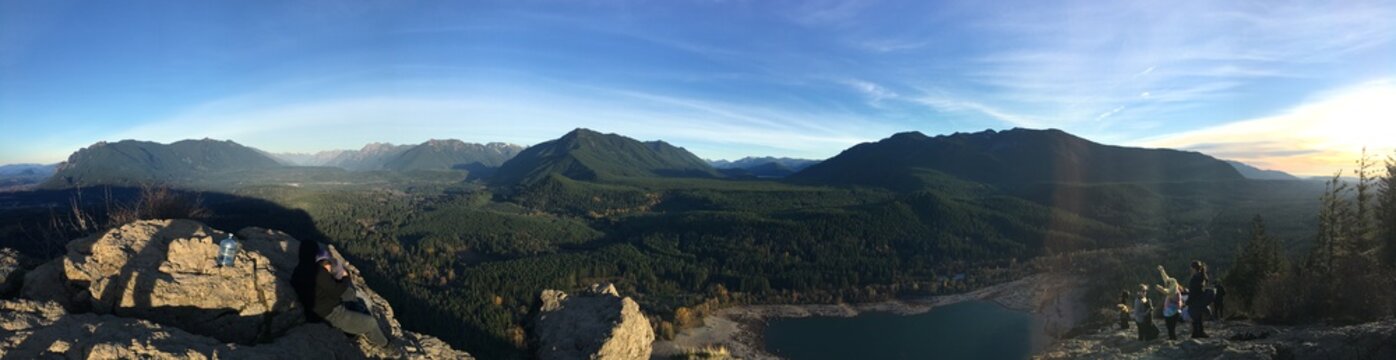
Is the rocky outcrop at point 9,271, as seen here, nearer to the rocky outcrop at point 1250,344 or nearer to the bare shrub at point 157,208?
the bare shrub at point 157,208

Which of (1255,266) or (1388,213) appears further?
(1255,266)

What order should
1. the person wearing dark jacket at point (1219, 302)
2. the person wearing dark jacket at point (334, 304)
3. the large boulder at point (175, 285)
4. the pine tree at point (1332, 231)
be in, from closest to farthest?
the large boulder at point (175, 285) → the person wearing dark jacket at point (334, 304) → the person wearing dark jacket at point (1219, 302) → the pine tree at point (1332, 231)

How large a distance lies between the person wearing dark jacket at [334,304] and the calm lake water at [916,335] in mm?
101714

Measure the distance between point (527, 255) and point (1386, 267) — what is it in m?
195

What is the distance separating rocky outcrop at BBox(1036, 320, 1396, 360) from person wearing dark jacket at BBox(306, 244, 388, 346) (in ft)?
87.3

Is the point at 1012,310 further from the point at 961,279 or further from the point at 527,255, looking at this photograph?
the point at 527,255

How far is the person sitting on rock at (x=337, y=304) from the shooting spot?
12030 millimetres

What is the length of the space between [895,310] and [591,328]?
137 m

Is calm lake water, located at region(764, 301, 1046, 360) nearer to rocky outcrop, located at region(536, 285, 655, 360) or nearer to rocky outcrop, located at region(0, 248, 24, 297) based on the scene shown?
rocky outcrop, located at region(536, 285, 655, 360)

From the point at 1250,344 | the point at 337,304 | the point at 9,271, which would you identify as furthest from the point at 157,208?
the point at 1250,344

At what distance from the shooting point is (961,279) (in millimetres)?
168750

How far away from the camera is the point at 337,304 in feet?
40.5

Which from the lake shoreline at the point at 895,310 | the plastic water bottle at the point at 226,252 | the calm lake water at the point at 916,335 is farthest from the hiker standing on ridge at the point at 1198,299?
the calm lake water at the point at 916,335

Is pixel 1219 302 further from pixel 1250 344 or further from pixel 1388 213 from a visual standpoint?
pixel 1388 213
